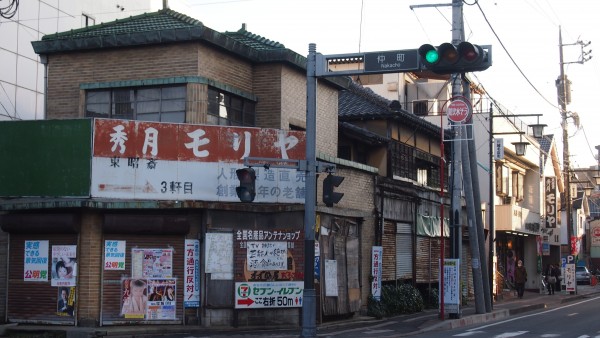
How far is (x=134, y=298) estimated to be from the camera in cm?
1934

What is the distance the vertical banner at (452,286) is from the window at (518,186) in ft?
79.1

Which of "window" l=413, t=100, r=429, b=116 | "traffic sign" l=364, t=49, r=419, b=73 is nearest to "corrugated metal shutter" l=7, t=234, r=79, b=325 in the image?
"traffic sign" l=364, t=49, r=419, b=73

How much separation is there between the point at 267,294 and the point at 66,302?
505 centimetres

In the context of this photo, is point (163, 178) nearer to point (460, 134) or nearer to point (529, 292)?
point (460, 134)

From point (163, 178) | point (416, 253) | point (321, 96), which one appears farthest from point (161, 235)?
point (416, 253)

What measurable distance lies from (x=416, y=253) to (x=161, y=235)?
489 inches

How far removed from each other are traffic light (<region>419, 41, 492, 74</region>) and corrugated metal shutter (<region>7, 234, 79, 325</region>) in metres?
10.2

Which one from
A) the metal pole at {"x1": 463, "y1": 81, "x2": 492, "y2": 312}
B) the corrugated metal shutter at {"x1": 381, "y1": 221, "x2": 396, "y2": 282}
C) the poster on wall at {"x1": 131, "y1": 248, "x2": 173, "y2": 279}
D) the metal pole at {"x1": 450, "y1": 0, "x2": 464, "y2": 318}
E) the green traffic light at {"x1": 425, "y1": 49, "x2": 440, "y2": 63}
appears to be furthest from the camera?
the corrugated metal shutter at {"x1": 381, "y1": 221, "x2": 396, "y2": 282}

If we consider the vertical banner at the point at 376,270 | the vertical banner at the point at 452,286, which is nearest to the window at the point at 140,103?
the vertical banner at the point at 376,270

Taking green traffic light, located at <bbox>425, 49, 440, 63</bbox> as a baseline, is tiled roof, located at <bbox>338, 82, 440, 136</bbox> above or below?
above

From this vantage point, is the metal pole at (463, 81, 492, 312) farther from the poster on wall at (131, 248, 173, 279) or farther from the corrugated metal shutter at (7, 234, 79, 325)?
the corrugated metal shutter at (7, 234, 79, 325)

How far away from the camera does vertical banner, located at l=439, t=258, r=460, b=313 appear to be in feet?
75.3

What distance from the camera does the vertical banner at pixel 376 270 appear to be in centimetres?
2483

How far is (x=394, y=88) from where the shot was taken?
44344mm
